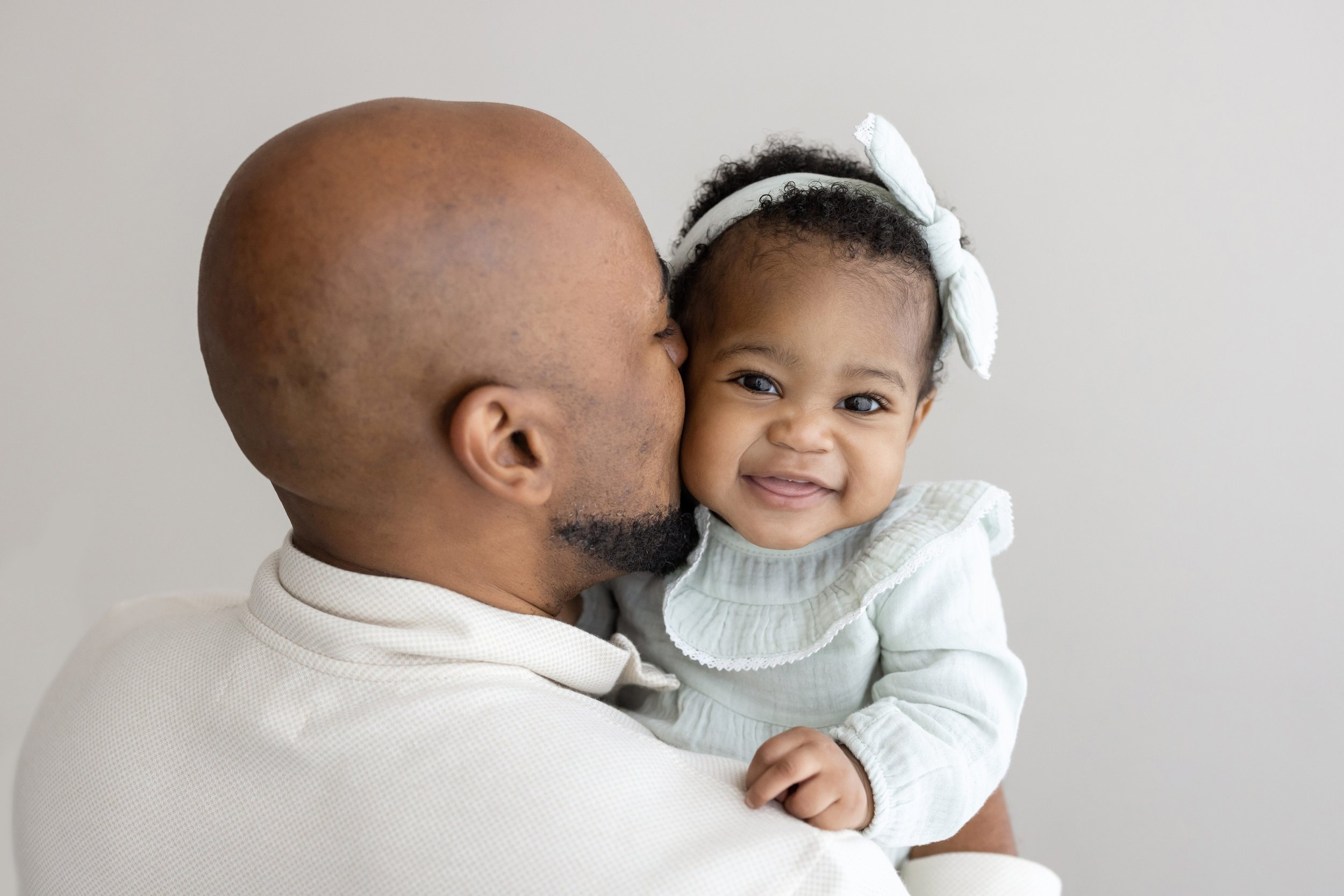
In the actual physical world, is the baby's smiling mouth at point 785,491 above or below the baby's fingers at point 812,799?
above

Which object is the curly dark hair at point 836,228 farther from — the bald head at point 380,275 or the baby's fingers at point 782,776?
the baby's fingers at point 782,776

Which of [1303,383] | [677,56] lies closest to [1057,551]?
[1303,383]

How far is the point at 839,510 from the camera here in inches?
54.3

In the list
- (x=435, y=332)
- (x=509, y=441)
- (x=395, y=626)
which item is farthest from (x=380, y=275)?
(x=395, y=626)

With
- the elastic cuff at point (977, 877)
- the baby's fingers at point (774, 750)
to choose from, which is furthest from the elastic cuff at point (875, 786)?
the elastic cuff at point (977, 877)

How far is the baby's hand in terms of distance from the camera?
1.03m

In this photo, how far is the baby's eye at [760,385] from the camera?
1.35 m

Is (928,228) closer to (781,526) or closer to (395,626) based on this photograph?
(781,526)

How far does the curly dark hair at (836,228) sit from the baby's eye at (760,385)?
10 cm

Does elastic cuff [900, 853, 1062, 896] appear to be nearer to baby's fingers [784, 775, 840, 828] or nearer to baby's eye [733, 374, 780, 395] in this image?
baby's fingers [784, 775, 840, 828]

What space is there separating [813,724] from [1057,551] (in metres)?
1.10

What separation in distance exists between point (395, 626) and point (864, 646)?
0.61 metres

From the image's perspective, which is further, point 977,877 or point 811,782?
point 977,877

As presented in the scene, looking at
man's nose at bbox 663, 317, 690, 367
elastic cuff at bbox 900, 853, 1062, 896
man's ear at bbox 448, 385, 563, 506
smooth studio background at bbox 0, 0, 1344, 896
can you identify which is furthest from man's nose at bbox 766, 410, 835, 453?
smooth studio background at bbox 0, 0, 1344, 896
